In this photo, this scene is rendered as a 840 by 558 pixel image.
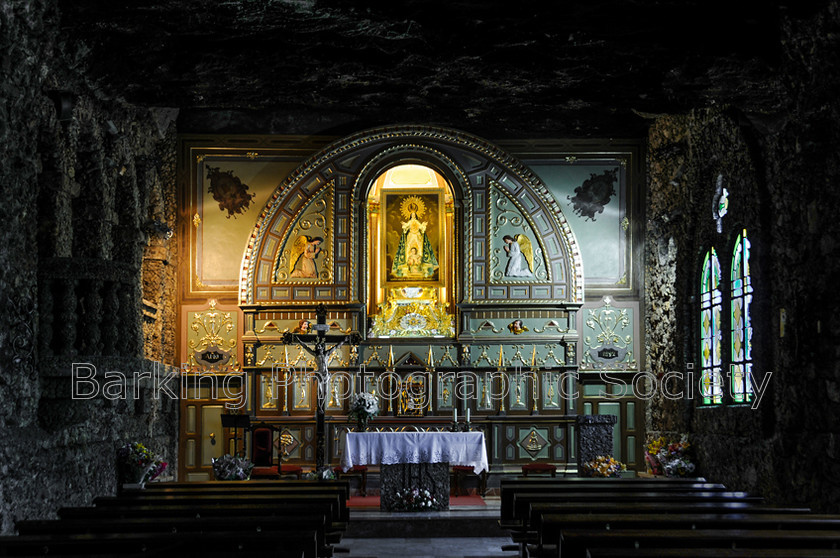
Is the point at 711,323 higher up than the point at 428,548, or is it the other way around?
the point at 711,323

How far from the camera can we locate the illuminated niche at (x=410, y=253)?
60.2 feet

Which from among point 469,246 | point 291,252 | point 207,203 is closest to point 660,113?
point 469,246

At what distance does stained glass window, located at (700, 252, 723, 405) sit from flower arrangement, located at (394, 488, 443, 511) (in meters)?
4.79

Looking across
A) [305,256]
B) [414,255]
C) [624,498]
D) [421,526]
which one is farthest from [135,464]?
[624,498]

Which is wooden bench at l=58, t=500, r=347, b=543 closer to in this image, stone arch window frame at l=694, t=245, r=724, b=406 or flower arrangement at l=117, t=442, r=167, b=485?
flower arrangement at l=117, t=442, r=167, b=485

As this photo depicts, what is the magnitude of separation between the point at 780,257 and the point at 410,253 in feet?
25.5

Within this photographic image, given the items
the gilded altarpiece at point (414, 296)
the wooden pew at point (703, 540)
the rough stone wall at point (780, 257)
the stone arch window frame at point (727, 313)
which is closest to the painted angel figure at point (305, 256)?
the gilded altarpiece at point (414, 296)

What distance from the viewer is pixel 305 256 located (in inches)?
712

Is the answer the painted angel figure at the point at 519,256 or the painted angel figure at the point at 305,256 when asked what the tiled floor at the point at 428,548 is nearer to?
the painted angel figure at the point at 519,256

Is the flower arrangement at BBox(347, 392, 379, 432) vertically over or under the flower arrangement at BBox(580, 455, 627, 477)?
over

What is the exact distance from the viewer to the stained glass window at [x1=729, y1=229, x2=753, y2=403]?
14.0m

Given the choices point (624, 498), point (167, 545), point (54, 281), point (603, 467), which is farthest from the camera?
point (603, 467)

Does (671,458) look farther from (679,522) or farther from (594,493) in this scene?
(679,522)

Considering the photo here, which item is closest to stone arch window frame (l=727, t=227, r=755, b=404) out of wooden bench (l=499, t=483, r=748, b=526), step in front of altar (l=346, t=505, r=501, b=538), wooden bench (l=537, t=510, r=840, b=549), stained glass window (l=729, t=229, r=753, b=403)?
stained glass window (l=729, t=229, r=753, b=403)
